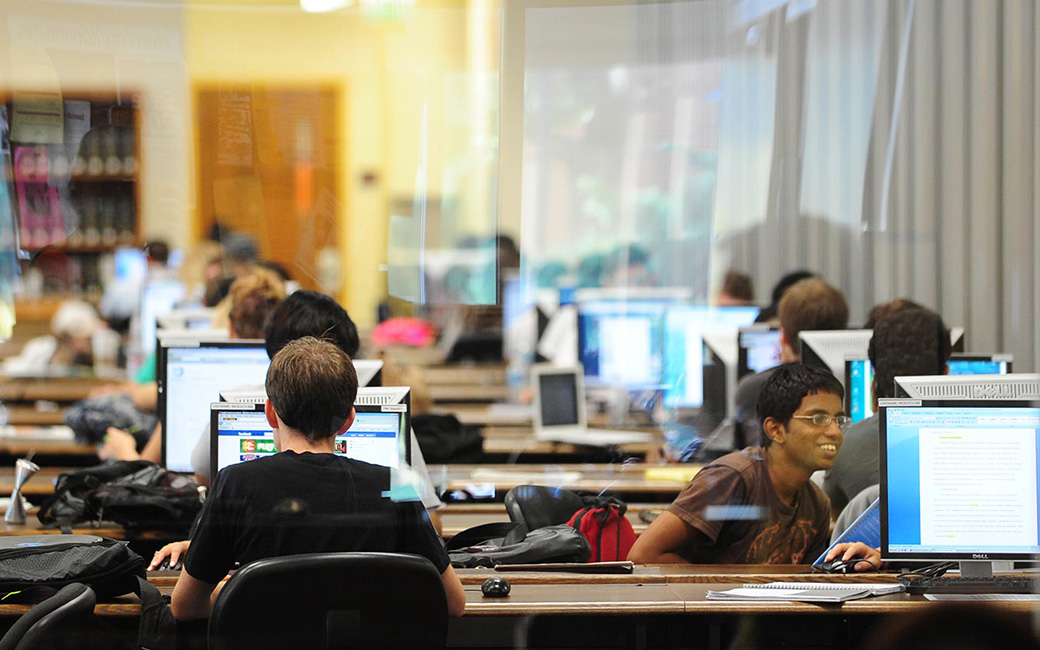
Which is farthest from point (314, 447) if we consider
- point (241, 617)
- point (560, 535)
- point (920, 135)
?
point (920, 135)

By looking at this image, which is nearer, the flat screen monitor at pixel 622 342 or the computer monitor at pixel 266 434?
the computer monitor at pixel 266 434

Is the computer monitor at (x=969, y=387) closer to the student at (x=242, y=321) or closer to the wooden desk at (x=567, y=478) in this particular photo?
the wooden desk at (x=567, y=478)

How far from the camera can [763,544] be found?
2.70 m

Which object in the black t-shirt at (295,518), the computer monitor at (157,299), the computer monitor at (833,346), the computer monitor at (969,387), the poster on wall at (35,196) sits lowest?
the black t-shirt at (295,518)

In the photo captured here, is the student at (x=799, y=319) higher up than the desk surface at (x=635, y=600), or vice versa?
the student at (x=799, y=319)

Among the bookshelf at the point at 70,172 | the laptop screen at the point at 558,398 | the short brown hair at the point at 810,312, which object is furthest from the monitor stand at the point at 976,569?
the bookshelf at the point at 70,172

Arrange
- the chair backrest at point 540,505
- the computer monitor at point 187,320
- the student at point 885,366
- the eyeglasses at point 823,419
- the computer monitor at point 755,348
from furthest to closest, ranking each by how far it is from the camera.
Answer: the computer monitor at point 187,320
the computer monitor at point 755,348
the chair backrest at point 540,505
the eyeglasses at point 823,419
the student at point 885,366

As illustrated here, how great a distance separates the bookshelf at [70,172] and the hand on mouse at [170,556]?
1.73 meters

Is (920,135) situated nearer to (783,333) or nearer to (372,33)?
(783,333)

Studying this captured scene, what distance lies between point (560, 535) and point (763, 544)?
18.5 inches

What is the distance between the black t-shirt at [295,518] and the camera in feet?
6.97

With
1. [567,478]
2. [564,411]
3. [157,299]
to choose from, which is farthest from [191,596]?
[157,299]

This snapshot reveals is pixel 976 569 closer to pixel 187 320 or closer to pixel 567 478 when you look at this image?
pixel 567 478

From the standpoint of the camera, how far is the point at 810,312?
12.5ft
